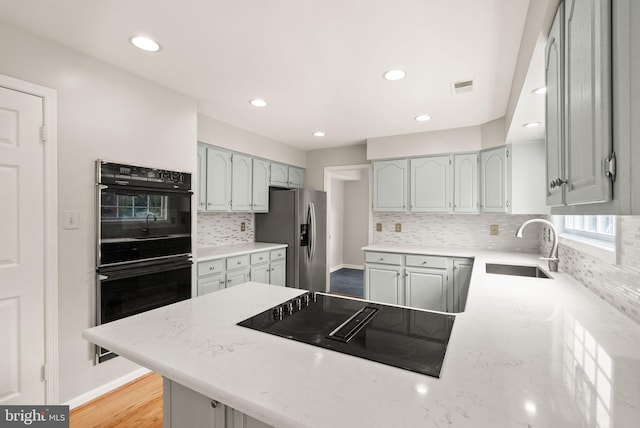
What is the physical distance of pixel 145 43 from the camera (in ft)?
6.32

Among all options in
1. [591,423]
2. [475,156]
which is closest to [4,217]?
[591,423]

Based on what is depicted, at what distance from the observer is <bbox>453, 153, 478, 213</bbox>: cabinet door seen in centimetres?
361

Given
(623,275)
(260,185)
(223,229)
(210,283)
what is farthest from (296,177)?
(623,275)

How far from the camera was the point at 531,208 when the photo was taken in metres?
3.21

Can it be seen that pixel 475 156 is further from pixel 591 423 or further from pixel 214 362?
pixel 214 362

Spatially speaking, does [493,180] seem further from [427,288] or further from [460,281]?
[427,288]

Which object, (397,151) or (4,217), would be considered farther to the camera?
(397,151)

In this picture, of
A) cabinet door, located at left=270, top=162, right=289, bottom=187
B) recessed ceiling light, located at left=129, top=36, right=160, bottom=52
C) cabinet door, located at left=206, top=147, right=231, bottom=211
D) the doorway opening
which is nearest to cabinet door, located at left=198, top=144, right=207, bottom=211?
cabinet door, located at left=206, top=147, right=231, bottom=211

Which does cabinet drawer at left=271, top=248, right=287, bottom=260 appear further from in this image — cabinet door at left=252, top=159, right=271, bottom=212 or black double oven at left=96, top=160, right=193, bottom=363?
black double oven at left=96, top=160, right=193, bottom=363

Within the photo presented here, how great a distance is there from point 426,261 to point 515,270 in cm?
92

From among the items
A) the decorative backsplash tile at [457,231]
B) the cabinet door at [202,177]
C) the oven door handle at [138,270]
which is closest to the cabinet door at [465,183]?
the decorative backsplash tile at [457,231]

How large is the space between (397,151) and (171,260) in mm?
2960

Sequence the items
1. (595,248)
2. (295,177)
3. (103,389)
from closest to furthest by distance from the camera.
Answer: (595,248) → (103,389) → (295,177)

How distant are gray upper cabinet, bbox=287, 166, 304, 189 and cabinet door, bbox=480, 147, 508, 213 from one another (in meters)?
2.59
